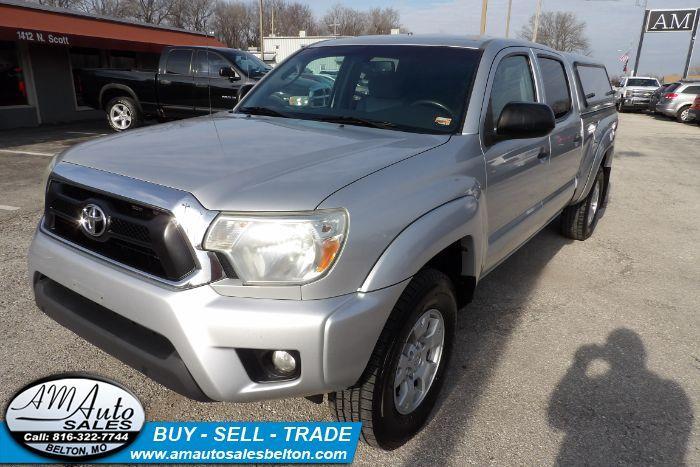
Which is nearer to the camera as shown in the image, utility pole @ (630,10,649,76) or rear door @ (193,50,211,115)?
rear door @ (193,50,211,115)

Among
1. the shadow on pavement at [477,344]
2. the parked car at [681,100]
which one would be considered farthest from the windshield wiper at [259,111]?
the parked car at [681,100]

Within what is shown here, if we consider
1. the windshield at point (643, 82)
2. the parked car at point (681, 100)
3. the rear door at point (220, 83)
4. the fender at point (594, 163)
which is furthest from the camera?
the windshield at point (643, 82)

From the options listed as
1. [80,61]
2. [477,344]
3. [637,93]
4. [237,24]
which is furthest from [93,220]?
[237,24]

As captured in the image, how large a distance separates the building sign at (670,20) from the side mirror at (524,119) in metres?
44.6

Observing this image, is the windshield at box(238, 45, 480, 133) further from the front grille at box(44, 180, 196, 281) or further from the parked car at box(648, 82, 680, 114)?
the parked car at box(648, 82, 680, 114)

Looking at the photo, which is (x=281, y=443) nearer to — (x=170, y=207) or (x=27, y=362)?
(x=170, y=207)

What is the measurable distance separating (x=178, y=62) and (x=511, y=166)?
30.6 ft

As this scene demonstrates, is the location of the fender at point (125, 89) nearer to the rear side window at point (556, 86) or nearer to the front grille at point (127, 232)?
the rear side window at point (556, 86)

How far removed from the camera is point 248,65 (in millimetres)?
10375

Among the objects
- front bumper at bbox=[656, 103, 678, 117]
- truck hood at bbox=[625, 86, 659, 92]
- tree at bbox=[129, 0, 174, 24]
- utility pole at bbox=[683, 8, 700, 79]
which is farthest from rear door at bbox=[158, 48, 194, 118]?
tree at bbox=[129, 0, 174, 24]

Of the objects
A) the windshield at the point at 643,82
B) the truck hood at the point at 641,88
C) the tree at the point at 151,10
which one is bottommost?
→ the truck hood at the point at 641,88

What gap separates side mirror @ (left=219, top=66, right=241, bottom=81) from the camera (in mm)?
9281

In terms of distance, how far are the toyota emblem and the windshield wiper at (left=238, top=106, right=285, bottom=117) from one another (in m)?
1.41

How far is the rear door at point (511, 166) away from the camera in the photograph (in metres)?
2.83
